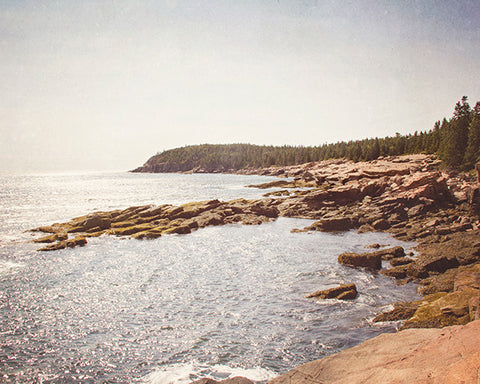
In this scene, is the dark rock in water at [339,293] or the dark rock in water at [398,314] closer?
the dark rock in water at [398,314]

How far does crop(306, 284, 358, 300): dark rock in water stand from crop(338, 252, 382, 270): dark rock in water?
4812 millimetres

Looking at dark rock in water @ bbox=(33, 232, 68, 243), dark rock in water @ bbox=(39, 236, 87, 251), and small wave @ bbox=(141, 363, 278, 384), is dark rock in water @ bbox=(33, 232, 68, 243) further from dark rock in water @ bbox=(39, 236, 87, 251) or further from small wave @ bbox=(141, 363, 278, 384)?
small wave @ bbox=(141, 363, 278, 384)

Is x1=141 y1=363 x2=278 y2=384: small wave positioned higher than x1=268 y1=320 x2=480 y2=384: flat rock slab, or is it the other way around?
x1=268 y1=320 x2=480 y2=384: flat rock slab

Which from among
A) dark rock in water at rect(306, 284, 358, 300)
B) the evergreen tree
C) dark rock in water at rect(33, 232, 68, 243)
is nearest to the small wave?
dark rock in water at rect(306, 284, 358, 300)

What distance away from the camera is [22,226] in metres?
39.8

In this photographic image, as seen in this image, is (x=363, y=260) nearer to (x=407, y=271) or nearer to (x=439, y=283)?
(x=407, y=271)

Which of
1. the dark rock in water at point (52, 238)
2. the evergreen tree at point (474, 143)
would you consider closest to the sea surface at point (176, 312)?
the dark rock in water at point (52, 238)

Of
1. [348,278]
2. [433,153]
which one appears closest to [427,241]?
[348,278]

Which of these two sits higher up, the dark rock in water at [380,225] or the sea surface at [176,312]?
the dark rock in water at [380,225]

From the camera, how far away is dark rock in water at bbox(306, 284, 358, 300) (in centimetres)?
1570

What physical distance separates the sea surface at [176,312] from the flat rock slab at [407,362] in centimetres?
346

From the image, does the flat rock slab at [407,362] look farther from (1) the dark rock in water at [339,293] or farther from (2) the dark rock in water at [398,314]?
(1) the dark rock in water at [339,293]

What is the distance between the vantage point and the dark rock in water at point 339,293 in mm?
15703

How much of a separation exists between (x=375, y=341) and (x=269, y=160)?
193532 millimetres
